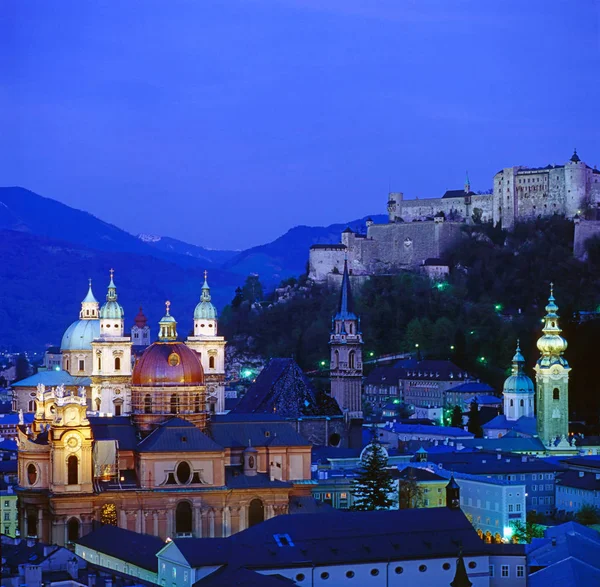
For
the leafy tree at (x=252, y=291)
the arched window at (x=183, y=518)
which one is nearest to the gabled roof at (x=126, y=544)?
the arched window at (x=183, y=518)

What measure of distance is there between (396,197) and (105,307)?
6472cm

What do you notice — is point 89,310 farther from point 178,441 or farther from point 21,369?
point 21,369

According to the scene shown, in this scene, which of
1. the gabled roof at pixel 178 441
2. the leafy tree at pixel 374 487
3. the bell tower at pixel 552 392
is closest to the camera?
the gabled roof at pixel 178 441

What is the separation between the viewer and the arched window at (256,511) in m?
62.4

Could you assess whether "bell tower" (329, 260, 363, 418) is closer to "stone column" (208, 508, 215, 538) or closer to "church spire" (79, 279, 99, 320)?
"church spire" (79, 279, 99, 320)

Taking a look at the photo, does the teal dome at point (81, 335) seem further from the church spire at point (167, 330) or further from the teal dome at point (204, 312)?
the church spire at point (167, 330)

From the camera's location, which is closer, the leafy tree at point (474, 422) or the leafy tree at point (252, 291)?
the leafy tree at point (474, 422)

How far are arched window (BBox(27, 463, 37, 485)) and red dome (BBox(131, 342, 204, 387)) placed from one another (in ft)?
19.1

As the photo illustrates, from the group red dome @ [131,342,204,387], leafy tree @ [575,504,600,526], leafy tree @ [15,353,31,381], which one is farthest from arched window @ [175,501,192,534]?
leafy tree @ [15,353,31,381]

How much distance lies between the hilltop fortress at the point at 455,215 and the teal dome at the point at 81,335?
45.8 metres

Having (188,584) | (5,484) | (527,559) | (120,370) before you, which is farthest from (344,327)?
(188,584)

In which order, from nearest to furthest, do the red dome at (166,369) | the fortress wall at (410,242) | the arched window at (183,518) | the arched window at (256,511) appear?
the arched window at (183,518) < the arched window at (256,511) < the red dome at (166,369) < the fortress wall at (410,242)

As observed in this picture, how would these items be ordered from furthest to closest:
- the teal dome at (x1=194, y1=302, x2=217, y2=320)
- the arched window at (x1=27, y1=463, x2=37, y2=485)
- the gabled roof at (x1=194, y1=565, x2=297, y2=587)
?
the teal dome at (x1=194, y1=302, x2=217, y2=320)
the arched window at (x1=27, y1=463, x2=37, y2=485)
the gabled roof at (x1=194, y1=565, x2=297, y2=587)

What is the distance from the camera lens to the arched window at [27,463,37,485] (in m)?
61.1
